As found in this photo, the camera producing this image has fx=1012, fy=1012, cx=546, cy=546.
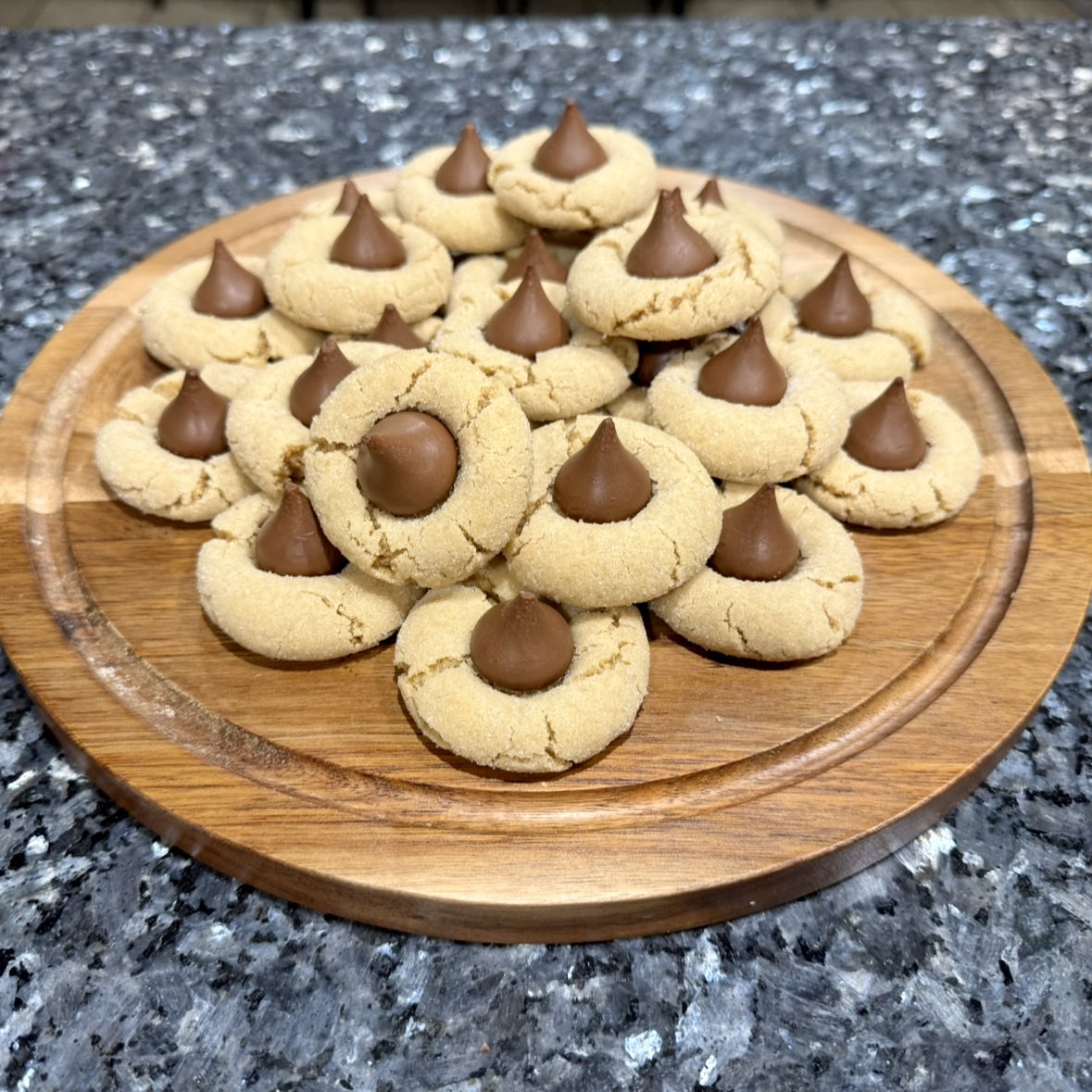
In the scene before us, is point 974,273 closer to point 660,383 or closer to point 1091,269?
point 1091,269

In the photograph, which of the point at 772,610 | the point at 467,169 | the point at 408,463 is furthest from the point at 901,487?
the point at 467,169

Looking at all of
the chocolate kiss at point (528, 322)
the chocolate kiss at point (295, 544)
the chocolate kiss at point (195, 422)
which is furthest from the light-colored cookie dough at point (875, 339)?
Answer: the chocolate kiss at point (195, 422)

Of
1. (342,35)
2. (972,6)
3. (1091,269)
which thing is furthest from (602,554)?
(972,6)

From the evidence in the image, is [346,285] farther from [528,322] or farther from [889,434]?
[889,434]

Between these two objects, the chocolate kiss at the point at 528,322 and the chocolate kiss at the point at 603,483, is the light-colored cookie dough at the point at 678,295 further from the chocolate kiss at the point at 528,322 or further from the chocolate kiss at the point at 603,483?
the chocolate kiss at the point at 603,483

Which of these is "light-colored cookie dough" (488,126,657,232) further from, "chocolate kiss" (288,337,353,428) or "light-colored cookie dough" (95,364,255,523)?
"light-colored cookie dough" (95,364,255,523)
